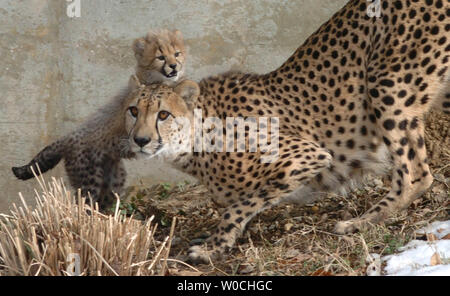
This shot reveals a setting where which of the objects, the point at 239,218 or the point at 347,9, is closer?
the point at 239,218

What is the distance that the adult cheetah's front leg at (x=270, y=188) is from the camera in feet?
13.6

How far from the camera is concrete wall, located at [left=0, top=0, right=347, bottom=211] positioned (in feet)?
19.0

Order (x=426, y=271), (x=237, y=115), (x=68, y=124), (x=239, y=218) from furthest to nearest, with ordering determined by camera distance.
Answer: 1. (x=68, y=124)
2. (x=237, y=115)
3. (x=239, y=218)
4. (x=426, y=271)

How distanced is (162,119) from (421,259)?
5.46ft

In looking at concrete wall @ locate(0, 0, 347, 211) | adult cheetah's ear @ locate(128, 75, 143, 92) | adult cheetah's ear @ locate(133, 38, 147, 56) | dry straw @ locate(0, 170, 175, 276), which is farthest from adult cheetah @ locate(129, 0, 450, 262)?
concrete wall @ locate(0, 0, 347, 211)

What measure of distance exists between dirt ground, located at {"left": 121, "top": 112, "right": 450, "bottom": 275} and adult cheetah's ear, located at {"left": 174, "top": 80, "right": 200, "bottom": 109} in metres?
0.83

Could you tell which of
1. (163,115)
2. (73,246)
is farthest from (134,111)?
(73,246)

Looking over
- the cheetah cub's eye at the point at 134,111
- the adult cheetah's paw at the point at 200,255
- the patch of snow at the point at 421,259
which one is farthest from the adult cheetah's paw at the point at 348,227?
the cheetah cub's eye at the point at 134,111

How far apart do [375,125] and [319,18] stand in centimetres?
190

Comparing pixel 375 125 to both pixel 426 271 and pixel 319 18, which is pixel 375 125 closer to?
pixel 426 271

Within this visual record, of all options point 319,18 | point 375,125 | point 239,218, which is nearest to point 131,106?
point 239,218

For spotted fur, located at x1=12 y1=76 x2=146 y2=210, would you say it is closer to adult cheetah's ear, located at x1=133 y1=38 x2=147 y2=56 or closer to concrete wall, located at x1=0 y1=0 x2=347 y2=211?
adult cheetah's ear, located at x1=133 y1=38 x2=147 y2=56

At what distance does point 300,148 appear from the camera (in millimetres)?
4363

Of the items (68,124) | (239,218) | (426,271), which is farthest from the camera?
(68,124)
